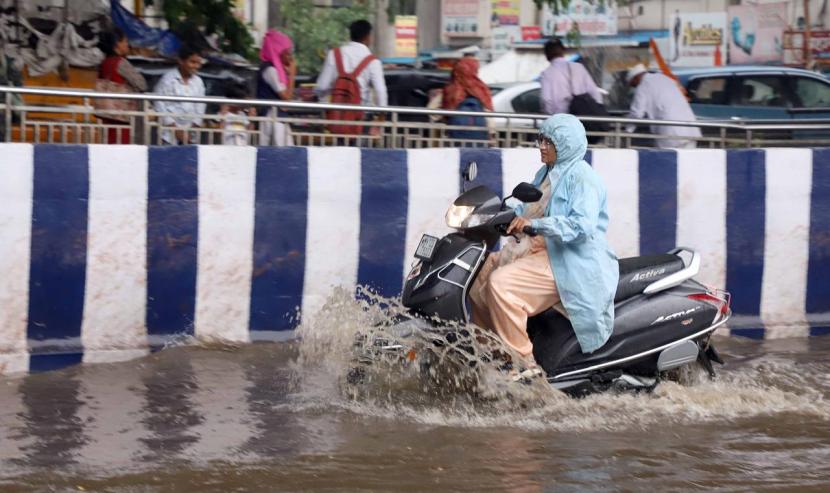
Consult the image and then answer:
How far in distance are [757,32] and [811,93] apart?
14.4 meters

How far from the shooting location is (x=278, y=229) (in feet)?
25.2

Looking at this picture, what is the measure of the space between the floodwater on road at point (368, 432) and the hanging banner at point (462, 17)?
26658 millimetres

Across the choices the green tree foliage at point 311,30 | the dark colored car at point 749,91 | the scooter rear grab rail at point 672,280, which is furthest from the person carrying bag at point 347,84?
the green tree foliage at point 311,30

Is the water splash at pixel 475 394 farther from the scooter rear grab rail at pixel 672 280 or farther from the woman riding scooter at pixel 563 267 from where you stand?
the scooter rear grab rail at pixel 672 280

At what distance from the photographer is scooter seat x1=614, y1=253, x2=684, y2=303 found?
646 cm

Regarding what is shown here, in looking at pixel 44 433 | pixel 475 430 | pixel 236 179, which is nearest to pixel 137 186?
pixel 236 179

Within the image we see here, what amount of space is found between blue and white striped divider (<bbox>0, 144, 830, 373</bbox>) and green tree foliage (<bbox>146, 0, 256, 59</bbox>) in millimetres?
2518

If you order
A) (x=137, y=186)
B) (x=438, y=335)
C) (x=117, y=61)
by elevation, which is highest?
(x=117, y=61)

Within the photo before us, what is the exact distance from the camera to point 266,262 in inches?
302

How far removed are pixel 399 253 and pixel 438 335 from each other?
1899 mm

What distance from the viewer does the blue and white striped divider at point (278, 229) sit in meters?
7.11

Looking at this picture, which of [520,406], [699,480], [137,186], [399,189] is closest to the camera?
[699,480]

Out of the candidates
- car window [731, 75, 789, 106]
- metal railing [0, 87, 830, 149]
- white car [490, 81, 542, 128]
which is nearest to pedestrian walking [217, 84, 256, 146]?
metal railing [0, 87, 830, 149]

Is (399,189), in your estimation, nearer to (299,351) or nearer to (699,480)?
(299,351)
